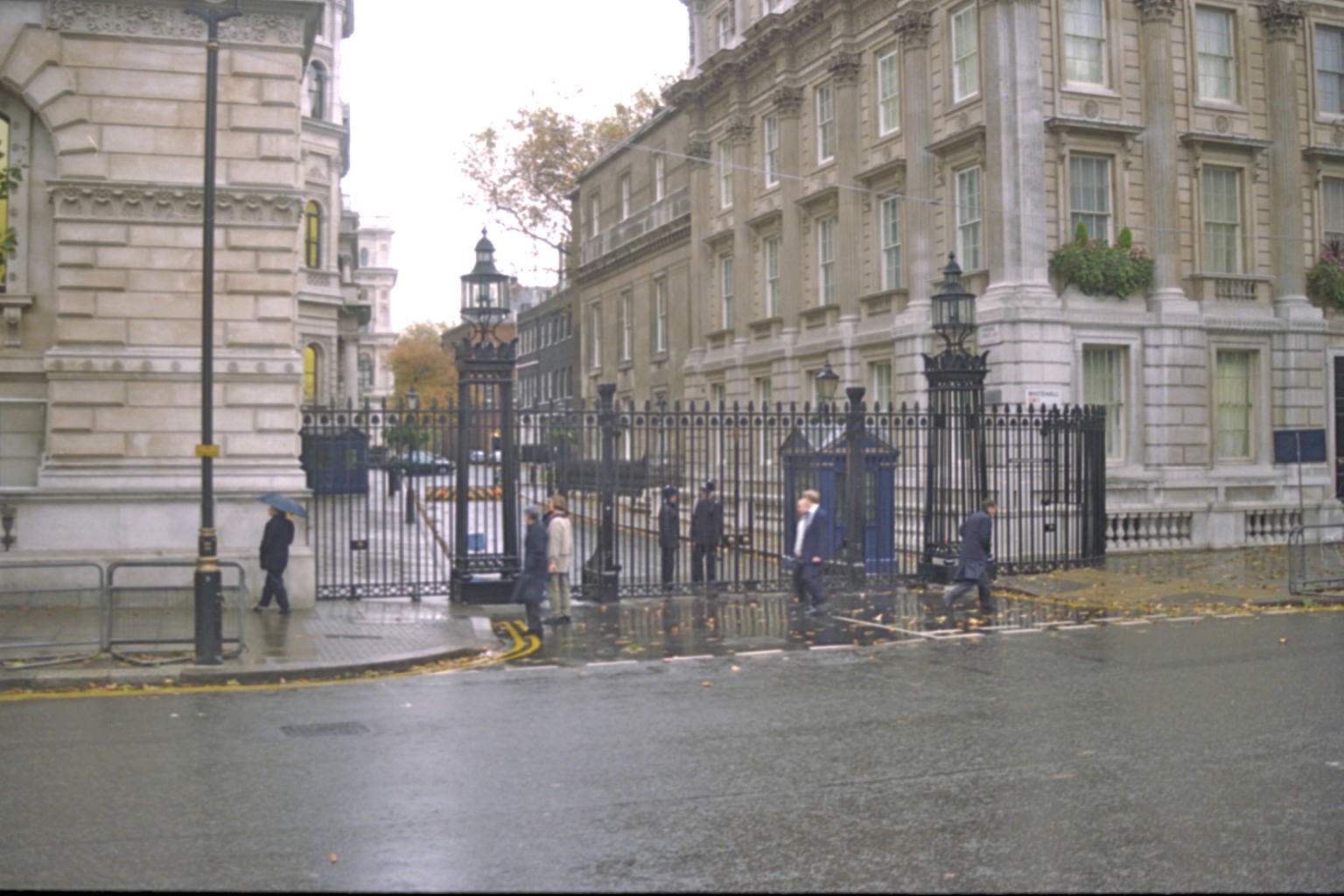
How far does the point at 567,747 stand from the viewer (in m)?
9.74

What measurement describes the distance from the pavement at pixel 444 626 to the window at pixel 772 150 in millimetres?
17316

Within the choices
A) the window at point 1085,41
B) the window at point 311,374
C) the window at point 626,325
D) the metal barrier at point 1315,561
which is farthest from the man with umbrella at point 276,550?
the window at point 626,325

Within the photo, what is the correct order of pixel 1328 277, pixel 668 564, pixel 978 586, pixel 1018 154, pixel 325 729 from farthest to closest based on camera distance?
pixel 1328 277
pixel 1018 154
pixel 668 564
pixel 978 586
pixel 325 729

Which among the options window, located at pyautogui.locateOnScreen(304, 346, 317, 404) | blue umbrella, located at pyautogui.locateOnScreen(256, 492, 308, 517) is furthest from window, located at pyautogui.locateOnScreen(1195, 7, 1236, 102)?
window, located at pyautogui.locateOnScreen(304, 346, 317, 404)

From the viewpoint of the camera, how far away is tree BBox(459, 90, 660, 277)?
60719 millimetres

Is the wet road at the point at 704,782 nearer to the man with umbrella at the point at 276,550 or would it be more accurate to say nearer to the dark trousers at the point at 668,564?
the man with umbrella at the point at 276,550

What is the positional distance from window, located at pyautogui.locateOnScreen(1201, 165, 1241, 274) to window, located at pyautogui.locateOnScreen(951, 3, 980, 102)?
17.6 feet

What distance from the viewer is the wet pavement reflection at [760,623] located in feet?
51.6

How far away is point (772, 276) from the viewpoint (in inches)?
1517

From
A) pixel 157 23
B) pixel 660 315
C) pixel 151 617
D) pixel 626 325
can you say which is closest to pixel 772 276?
pixel 660 315

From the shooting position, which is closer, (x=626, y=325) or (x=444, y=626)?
(x=444, y=626)

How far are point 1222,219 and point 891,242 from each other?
720 centimetres

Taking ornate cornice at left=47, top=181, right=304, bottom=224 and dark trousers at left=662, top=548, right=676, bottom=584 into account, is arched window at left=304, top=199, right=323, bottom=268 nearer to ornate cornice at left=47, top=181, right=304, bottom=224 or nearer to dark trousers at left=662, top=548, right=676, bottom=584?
dark trousers at left=662, top=548, right=676, bottom=584

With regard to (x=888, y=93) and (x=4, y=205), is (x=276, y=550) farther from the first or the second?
(x=888, y=93)
